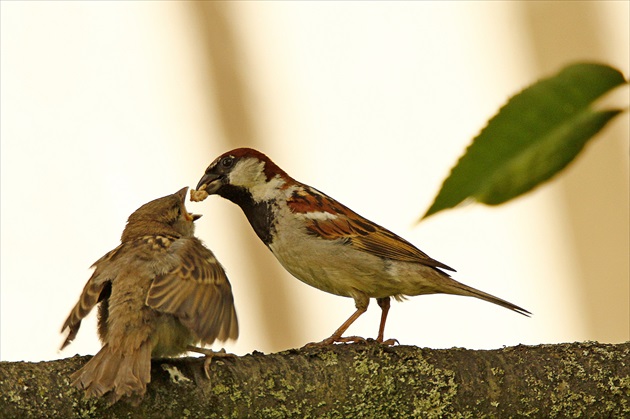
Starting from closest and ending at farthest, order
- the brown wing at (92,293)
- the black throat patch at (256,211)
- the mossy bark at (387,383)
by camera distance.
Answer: the mossy bark at (387,383), the brown wing at (92,293), the black throat patch at (256,211)

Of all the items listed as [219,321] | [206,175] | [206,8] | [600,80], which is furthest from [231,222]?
[600,80]

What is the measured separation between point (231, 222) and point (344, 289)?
2707 millimetres

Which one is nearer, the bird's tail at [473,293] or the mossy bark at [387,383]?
the mossy bark at [387,383]

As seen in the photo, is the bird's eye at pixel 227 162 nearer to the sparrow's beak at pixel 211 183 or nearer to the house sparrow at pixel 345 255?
the sparrow's beak at pixel 211 183

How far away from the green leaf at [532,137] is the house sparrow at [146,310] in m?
1.46

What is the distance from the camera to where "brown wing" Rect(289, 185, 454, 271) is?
336cm

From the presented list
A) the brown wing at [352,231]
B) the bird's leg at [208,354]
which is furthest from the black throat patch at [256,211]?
the bird's leg at [208,354]

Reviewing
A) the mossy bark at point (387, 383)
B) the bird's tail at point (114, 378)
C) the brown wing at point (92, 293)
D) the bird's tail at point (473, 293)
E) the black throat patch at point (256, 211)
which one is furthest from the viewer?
the black throat patch at point (256, 211)

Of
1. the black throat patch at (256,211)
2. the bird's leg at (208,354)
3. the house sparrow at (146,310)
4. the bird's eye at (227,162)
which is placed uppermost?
the bird's eye at (227,162)

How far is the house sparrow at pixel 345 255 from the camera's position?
3.32 metres

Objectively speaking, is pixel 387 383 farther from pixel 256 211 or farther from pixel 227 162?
pixel 227 162

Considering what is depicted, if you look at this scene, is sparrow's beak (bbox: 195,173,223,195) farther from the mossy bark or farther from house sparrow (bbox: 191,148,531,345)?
the mossy bark

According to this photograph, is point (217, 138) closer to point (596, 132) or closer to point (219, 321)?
point (219, 321)

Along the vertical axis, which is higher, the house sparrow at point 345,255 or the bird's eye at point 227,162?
the bird's eye at point 227,162
